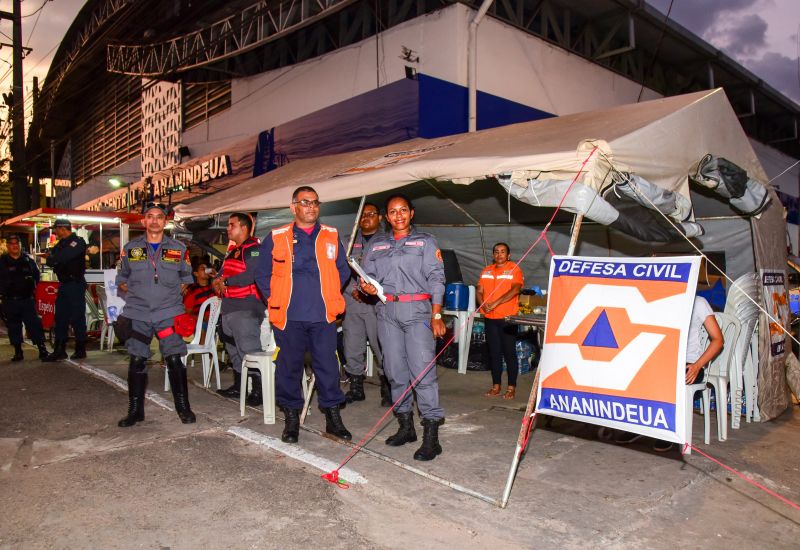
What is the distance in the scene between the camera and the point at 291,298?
15.1ft

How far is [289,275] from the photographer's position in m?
4.60

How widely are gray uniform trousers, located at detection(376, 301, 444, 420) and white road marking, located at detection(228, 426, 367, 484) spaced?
71 centimetres

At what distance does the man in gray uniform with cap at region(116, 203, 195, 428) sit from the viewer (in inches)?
202

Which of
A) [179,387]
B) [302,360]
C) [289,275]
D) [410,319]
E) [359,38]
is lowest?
[179,387]

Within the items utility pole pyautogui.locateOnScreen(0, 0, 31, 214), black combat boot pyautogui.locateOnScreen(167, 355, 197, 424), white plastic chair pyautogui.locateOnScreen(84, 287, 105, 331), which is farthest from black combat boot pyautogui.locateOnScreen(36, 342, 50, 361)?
utility pole pyautogui.locateOnScreen(0, 0, 31, 214)

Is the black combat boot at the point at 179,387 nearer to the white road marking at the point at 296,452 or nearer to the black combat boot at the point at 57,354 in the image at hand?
the white road marking at the point at 296,452

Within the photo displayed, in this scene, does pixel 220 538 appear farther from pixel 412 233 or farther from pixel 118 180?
pixel 118 180

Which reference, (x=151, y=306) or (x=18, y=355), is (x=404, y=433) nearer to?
(x=151, y=306)

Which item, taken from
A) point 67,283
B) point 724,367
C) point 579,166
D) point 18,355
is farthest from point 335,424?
point 18,355

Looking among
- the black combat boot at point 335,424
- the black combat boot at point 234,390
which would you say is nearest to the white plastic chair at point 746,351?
the black combat boot at point 335,424

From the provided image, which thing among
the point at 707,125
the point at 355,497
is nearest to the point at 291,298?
the point at 355,497

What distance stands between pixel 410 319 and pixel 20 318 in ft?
23.0

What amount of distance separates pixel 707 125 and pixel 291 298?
3759mm

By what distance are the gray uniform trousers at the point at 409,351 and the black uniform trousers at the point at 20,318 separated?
6577mm
